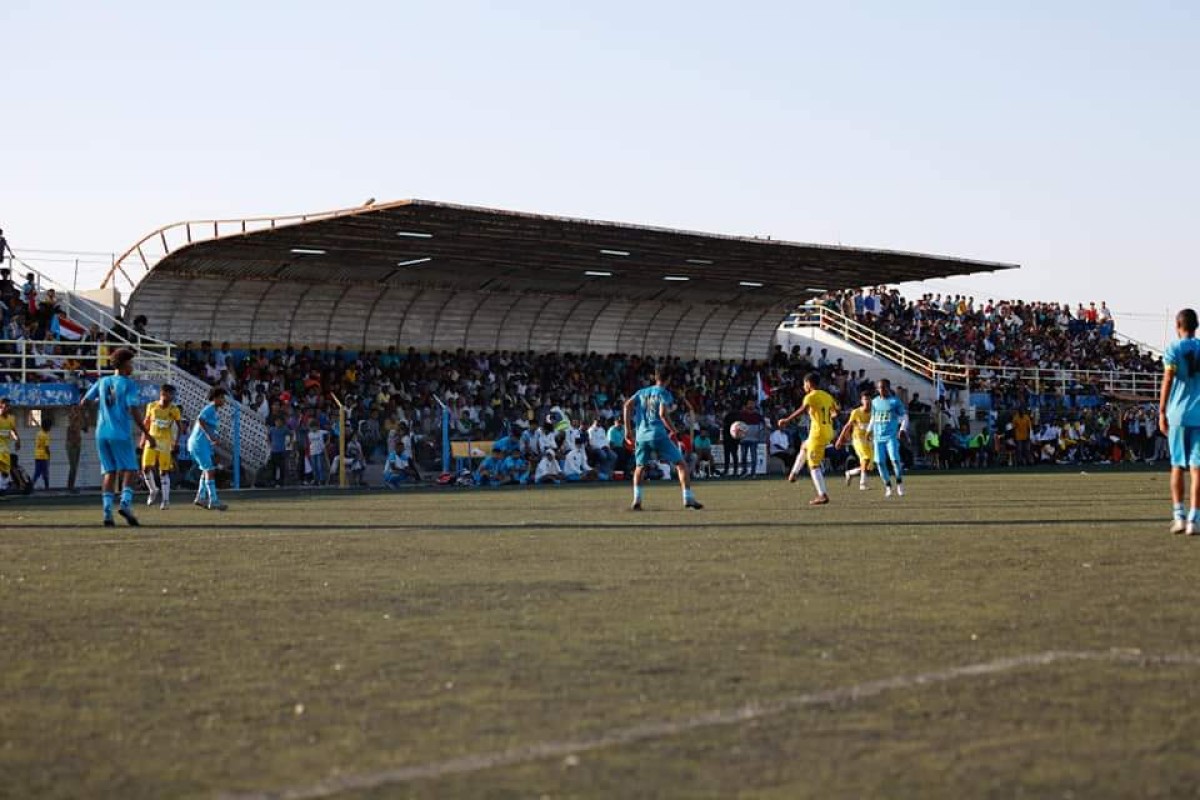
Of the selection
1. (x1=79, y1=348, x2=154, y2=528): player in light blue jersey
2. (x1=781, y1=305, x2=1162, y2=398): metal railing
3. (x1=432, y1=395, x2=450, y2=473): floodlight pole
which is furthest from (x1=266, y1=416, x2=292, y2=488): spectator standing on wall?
(x1=781, y1=305, x2=1162, y2=398): metal railing

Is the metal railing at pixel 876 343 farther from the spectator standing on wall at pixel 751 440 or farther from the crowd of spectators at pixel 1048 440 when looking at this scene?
the spectator standing on wall at pixel 751 440

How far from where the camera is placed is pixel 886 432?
86.3 ft

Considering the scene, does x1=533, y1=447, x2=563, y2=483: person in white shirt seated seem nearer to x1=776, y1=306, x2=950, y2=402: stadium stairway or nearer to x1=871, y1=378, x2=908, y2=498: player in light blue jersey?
x1=871, y1=378, x2=908, y2=498: player in light blue jersey

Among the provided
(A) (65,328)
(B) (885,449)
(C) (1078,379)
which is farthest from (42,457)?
(C) (1078,379)

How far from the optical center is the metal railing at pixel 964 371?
54.4 metres

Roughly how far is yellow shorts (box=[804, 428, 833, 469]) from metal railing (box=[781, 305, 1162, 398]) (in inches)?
1168

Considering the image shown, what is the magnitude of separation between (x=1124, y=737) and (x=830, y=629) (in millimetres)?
2832

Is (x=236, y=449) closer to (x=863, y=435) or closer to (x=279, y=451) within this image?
(x=279, y=451)

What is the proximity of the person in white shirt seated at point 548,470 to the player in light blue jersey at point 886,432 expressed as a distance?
453 inches

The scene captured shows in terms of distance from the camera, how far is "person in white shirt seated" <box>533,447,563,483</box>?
3697cm

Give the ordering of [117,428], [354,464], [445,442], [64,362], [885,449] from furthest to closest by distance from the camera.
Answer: [445,442] < [354,464] < [64,362] < [885,449] < [117,428]

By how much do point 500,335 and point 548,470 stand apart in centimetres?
1327

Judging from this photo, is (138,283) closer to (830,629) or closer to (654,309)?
(654,309)

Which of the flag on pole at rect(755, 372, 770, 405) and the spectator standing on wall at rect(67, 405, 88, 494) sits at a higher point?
the flag on pole at rect(755, 372, 770, 405)
